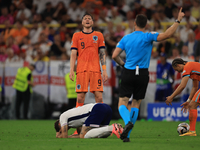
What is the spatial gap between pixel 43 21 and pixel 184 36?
692 centimetres

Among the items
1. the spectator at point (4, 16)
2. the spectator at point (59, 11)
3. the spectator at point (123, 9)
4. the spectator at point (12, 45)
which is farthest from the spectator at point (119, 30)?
the spectator at point (4, 16)

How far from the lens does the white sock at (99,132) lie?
608cm

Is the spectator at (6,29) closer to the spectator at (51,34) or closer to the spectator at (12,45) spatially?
the spectator at (12,45)

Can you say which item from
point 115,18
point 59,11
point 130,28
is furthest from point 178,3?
point 59,11

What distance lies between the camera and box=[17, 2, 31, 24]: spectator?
17.9 meters

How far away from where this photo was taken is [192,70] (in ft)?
23.2

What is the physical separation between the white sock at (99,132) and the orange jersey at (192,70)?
1.98m

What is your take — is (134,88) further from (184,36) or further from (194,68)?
(184,36)

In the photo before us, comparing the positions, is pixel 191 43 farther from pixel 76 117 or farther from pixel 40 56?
pixel 76 117

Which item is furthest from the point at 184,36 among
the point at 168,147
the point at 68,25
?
the point at 168,147

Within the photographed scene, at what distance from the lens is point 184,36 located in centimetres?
1455

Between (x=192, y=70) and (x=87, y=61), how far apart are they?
6.95ft

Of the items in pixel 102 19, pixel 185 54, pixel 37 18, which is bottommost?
pixel 185 54

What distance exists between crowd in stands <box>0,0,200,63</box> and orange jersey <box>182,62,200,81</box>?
20.0 feet
